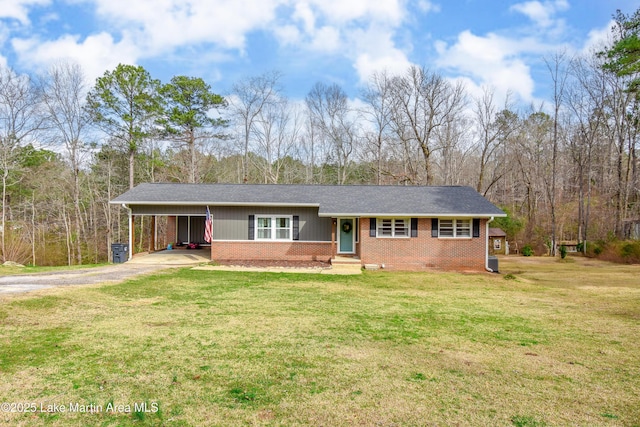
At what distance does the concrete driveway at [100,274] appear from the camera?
10688mm

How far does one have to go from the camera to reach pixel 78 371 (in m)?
4.89

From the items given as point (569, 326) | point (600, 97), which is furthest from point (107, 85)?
point (600, 97)

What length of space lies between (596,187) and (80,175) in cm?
4345

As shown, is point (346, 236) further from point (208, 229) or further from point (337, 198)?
point (208, 229)

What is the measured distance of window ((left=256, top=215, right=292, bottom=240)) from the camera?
62.6 feet

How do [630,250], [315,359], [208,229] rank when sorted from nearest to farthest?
[315,359] → [208,229] → [630,250]

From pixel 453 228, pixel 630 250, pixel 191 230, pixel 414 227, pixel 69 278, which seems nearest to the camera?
pixel 69 278

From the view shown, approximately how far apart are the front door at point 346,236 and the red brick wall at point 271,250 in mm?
817

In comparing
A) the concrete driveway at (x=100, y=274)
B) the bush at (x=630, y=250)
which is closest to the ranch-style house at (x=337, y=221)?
the concrete driveway at (x=100, y=274)

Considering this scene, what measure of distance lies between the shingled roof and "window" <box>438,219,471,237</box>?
59 centimetres

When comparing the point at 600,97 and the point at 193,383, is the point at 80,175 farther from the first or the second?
the point at 600,97

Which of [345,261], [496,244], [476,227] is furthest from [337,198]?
[496,244]

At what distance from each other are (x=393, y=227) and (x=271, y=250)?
5.76 meters

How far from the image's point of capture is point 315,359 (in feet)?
18.2
